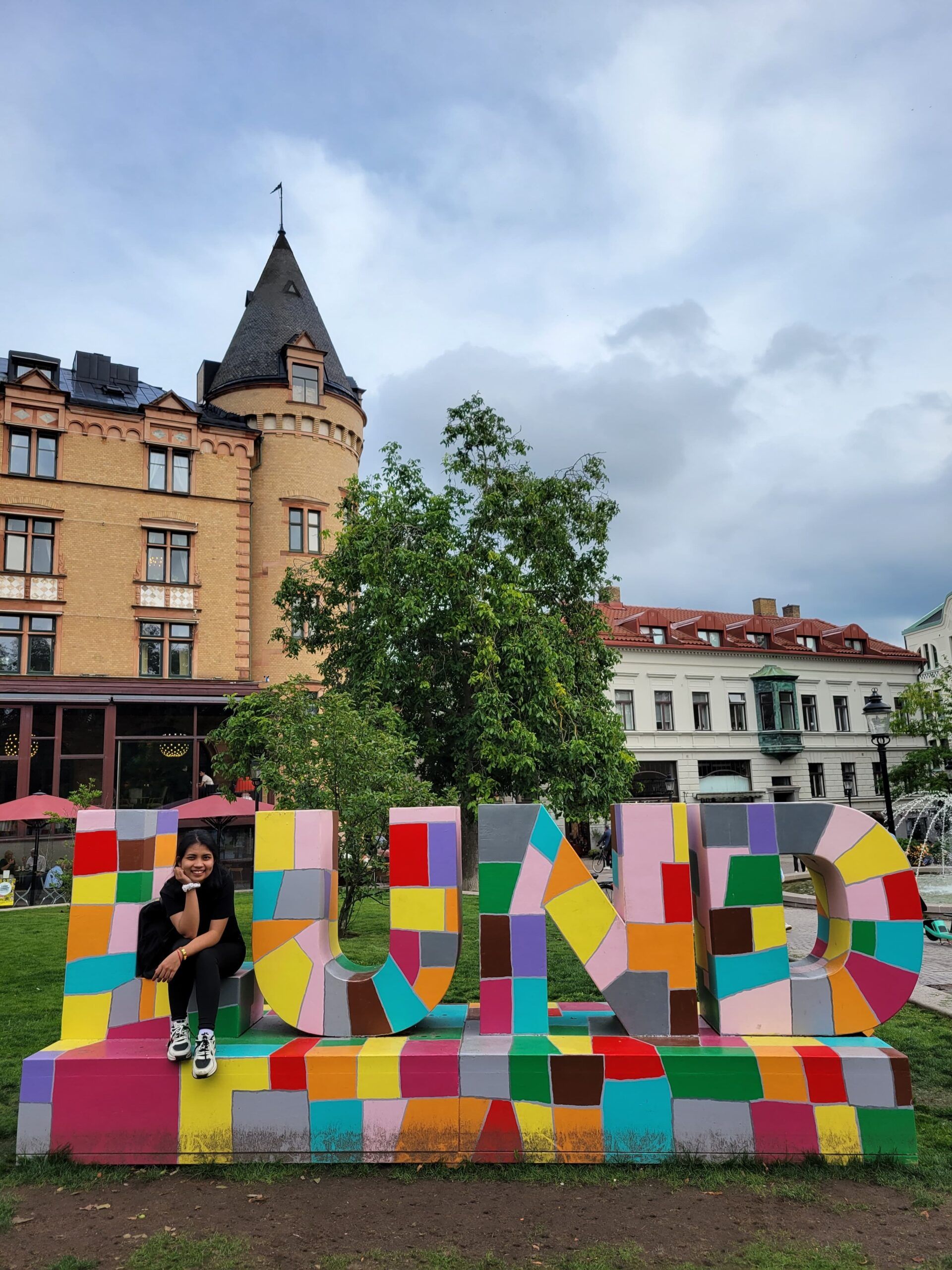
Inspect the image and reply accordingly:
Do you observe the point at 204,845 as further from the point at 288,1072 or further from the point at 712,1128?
the point at 712,1128

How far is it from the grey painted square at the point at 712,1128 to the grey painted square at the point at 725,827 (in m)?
1.60

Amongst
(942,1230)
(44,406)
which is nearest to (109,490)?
(44,406)

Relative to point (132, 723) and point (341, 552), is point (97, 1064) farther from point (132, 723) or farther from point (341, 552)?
point (132, 723)

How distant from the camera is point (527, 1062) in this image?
17.6ft

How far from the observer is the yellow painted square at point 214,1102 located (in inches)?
211

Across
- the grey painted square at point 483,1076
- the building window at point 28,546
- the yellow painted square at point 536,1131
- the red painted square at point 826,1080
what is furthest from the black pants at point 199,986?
the building window at point 28,546

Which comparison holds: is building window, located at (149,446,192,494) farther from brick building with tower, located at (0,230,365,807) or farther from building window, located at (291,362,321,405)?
building window, located at (291,362,321,405)

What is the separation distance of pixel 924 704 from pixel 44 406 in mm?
34627

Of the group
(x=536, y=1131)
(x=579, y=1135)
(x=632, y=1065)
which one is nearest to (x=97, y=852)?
(x=536, y=1131)

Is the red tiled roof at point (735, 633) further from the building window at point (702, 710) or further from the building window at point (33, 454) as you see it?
the building window at point (33, 454)

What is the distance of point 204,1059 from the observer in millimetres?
5289

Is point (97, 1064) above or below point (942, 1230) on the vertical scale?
above

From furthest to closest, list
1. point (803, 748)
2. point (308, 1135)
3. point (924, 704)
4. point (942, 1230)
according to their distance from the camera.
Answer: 1. point (803, 748)
2. point (924, 704)
3. point (308, 1135)
4. point (942, 1230)

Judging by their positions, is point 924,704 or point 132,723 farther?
point 924,704
